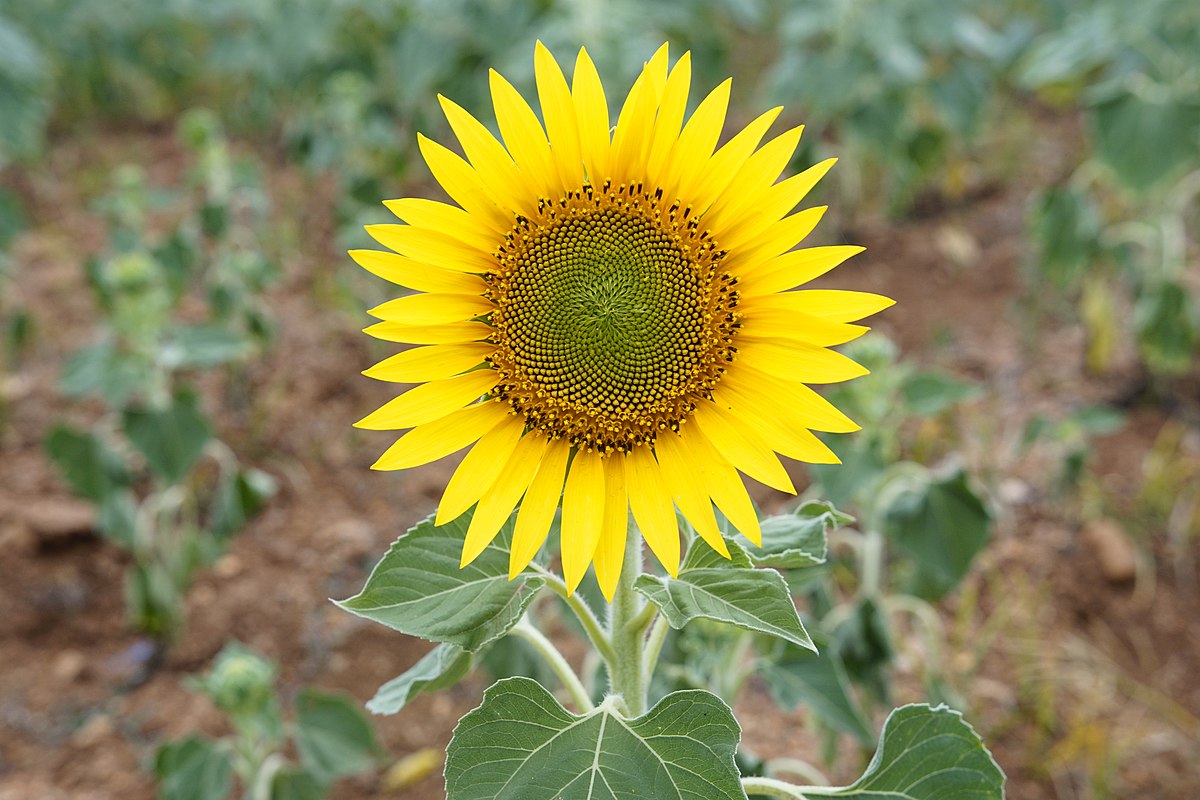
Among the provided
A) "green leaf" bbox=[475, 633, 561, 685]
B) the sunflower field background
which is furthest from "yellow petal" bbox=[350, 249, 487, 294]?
"green leaf" bbox=[475, 633, 561, 685]

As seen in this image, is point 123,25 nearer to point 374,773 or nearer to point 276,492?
point 276,492

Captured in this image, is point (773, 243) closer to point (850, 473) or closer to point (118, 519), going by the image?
point (850, 473)

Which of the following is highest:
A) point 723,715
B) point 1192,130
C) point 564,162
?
point 1192,130

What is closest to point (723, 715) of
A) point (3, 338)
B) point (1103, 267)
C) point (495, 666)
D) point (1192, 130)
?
point (495, 666)

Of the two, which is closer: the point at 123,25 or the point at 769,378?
the point at 769,378

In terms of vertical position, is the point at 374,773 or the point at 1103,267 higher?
the point at 1103,267

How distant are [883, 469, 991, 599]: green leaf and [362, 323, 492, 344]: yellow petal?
4.04 ft

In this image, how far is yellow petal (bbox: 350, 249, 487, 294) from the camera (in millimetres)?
1199

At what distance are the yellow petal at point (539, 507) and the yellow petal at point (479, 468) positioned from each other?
0.04 meters

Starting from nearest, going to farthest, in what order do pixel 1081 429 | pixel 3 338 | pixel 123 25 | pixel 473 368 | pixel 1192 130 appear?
pixel 473 368 → pixel 1081 429 → pixel 1192 130 → pixel 3 338 → pixel 123 25

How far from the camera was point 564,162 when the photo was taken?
1.24 metres

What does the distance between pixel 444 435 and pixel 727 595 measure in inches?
13.5

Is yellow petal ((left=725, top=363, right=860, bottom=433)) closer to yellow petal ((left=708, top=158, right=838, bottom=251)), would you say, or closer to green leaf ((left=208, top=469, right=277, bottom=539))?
yellow petal ((left=708, top=158, right=838, bottom=251))

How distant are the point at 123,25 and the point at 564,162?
6.36 metres
